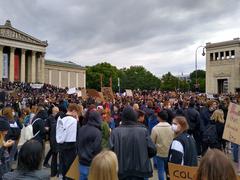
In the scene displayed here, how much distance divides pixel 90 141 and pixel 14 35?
7190 centimetres

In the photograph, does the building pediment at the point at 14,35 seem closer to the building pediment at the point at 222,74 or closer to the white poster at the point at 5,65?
the white poster at the point at 5,65

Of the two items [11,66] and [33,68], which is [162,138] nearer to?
[11,66]

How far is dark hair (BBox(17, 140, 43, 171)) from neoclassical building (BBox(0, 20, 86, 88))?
227 ft

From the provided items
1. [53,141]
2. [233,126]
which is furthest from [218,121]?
[53,141]

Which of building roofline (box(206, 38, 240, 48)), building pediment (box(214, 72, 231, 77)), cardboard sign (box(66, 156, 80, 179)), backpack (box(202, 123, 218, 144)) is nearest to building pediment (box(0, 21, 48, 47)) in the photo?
building roofline (box(206, 38, 240, 48))

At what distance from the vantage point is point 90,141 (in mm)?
6656

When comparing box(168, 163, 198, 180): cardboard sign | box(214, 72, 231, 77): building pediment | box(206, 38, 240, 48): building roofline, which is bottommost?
box(168, 163, 198, 180): cardboard sign

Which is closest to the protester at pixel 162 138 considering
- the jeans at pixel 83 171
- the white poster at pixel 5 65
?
the jeans at pixel 83 171

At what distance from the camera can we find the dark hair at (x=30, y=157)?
341cm

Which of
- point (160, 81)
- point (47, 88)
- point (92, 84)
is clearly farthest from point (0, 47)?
point (160, 81)

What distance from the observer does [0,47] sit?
71.2m

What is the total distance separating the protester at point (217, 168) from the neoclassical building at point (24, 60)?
70247 mm

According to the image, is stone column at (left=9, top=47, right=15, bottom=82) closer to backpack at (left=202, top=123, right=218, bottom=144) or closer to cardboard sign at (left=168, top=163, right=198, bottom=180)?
backpack at (left=202, top=123, right=218, bottom=144)

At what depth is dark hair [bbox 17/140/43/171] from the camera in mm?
3410
